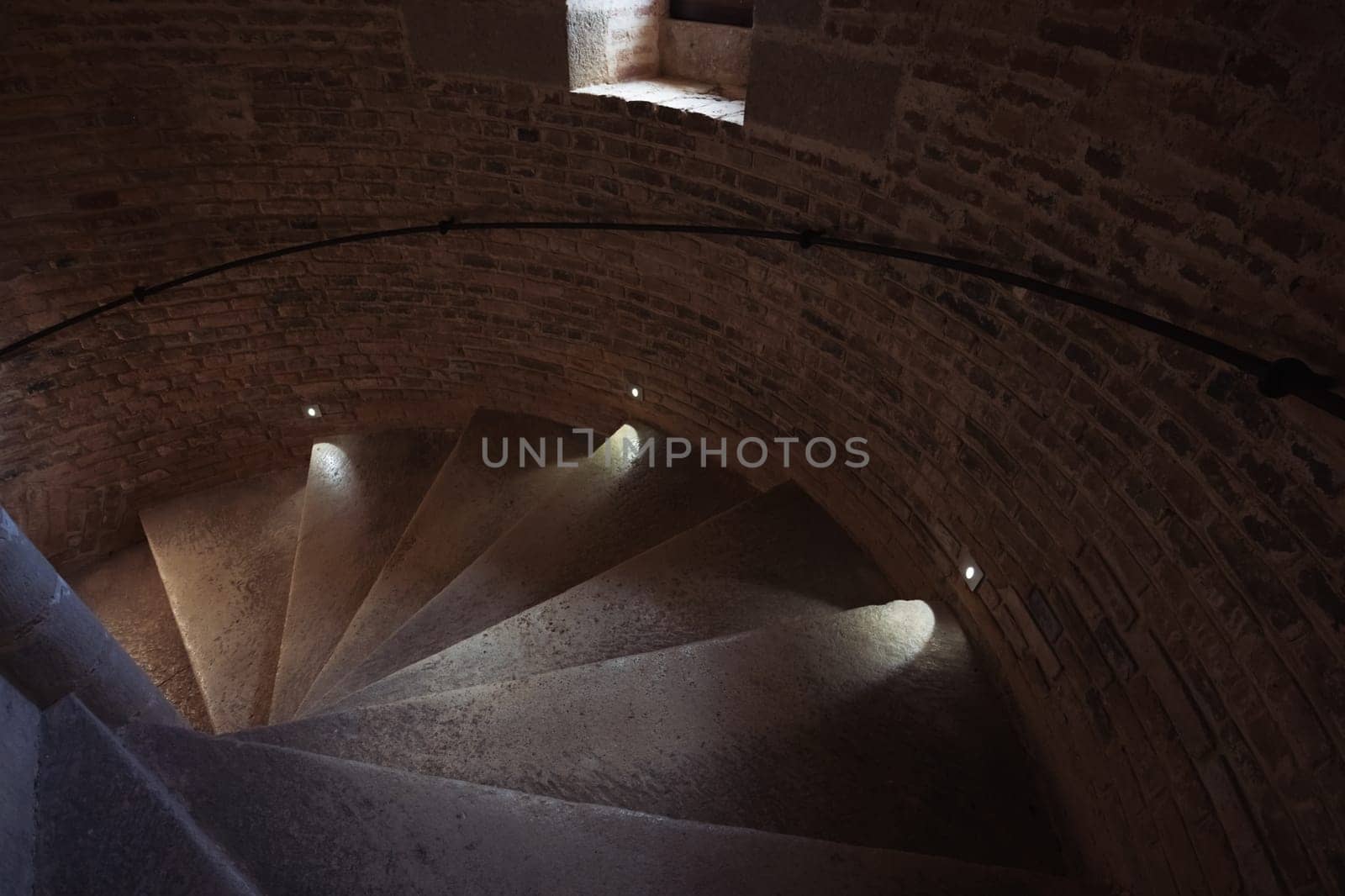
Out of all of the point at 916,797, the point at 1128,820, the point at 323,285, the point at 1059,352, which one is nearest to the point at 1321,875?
the point at 1128,820

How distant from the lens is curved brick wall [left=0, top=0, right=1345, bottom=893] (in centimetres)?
154

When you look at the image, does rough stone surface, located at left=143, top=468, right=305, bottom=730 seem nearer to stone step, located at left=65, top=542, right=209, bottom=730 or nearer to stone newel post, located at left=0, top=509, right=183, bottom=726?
stone step, located at left=65, top=542, right=209, bottom=730

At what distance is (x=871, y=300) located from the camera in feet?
9.18

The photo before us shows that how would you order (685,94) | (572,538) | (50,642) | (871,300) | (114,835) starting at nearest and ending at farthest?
(114,835) → (50,642) → (871,300) → (685,94) → (572,538)

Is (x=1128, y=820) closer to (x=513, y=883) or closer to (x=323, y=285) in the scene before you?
(x=513, y=883)

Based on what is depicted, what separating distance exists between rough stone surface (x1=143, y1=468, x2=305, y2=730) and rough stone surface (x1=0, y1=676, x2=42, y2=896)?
2437 mm

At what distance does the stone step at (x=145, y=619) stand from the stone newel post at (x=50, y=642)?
7.01 ft

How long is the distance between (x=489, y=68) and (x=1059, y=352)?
9.17 ft

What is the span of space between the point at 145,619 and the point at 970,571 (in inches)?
205

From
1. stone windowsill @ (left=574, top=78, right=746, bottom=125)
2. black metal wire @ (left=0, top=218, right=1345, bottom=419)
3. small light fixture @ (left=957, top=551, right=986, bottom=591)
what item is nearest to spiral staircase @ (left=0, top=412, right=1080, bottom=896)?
small light fixture @ (left=957, top=551, right=986, bottom=591)

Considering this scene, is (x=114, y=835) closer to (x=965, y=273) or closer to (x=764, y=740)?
(x=764, y=740)

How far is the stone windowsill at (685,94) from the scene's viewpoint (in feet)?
9.89

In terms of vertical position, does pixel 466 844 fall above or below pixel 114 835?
below

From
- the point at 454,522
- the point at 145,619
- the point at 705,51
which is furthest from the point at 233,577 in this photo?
the point at 705,51
